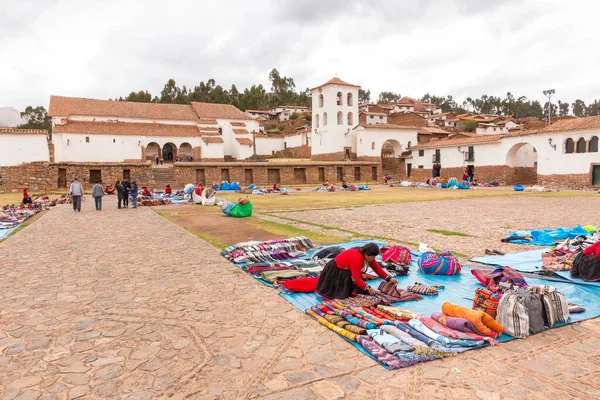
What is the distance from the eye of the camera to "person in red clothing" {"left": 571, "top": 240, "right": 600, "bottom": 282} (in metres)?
5.63

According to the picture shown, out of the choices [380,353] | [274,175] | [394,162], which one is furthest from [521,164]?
[380,353]

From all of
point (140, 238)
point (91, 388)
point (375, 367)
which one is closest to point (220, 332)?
point (91, 388)

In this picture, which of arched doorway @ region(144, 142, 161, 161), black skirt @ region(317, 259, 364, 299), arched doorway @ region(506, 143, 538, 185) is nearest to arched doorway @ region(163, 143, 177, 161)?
arched doorway @ region(144, 142, 161, 161)

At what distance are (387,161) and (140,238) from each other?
132ft

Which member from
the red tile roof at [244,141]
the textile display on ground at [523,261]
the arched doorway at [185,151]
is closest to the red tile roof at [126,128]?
the arched doorway at [185,151]

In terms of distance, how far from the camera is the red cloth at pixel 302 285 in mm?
5590

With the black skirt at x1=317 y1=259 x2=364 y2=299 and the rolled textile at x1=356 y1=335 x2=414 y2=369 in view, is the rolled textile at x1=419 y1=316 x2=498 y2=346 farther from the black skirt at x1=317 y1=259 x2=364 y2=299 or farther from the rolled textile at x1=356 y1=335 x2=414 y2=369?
the black skirt at x1=317 y1=259 x2=364 y2=299

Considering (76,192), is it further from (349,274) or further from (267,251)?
(349,274)

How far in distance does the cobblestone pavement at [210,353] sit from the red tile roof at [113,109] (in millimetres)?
41775

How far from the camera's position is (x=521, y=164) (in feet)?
117

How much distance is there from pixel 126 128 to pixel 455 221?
38.5 m

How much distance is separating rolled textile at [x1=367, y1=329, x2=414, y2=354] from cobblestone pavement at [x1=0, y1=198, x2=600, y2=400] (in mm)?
230

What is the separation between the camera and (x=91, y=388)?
320 centimetres

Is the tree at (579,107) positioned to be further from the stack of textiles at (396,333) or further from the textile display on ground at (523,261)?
the stack of textiles at (396,333)
